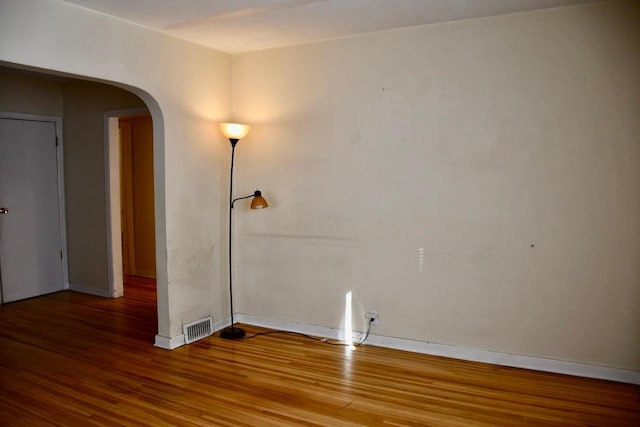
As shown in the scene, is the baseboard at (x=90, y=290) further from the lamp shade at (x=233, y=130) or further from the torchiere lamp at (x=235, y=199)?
the lamp shade at (x=233, y=130)

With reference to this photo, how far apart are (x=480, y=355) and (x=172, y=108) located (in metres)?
3.08

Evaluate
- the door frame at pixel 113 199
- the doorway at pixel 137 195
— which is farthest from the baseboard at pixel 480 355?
the doorway at pixel 137 195

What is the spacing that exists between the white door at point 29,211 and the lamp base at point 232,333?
272cm

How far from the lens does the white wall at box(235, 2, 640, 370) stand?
130 inches

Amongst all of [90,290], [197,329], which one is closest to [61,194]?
[90,290]

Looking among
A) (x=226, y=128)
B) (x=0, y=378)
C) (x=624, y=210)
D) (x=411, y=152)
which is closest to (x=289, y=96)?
(x=226, y=128)

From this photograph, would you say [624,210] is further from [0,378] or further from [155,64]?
[0,378]

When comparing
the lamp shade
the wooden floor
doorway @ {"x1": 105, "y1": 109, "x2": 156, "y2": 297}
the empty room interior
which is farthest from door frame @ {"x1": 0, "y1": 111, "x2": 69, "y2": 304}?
the lamp shade

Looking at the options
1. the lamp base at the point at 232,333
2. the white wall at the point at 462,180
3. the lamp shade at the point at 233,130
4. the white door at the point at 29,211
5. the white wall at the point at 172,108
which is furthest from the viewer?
the white door at the point at 29,211

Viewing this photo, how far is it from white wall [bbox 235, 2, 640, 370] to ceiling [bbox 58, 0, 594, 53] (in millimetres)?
166

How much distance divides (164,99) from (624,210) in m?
3.42

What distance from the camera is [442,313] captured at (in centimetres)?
384

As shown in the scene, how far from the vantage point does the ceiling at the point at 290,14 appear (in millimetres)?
3207

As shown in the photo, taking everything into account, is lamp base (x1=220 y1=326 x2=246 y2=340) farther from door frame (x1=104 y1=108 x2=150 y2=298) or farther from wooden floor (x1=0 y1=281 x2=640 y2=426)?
door frame (x1=104 y1=108 x2=150 y2=298)
